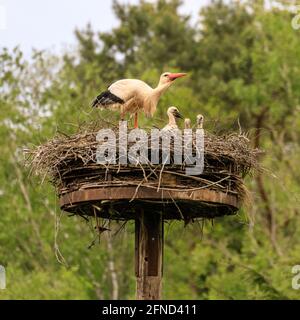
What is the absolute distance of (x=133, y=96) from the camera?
1098 cm

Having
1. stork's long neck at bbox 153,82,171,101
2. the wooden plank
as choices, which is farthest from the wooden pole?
stork's long neck at bbox 153,82,171,101

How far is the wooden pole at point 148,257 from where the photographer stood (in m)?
8.86

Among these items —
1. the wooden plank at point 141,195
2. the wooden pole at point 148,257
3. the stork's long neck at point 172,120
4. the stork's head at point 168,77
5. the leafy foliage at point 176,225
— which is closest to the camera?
the wooden plank at point 141,195

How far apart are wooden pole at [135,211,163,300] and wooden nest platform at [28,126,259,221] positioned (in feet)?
0.37

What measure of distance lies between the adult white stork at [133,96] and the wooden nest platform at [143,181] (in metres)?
1.19

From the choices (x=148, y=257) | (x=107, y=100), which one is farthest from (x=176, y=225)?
(x=148, y=257)

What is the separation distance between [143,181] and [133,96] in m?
2.55

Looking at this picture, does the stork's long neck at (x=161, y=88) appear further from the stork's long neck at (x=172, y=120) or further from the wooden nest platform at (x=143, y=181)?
the wooden nest platform at (x=143, y=181)

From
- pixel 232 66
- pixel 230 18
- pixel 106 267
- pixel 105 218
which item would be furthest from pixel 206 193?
pixel 230 18

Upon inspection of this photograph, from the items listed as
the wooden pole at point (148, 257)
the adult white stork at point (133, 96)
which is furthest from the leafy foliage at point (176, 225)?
the wooden pole at point (148, 257)

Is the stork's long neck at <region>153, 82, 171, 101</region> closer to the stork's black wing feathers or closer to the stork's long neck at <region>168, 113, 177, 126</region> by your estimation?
the stork's long neck at <region>168, 113, 177, 126</region>

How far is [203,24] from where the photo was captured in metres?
35.0

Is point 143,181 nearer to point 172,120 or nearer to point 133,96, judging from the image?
point 172,120
